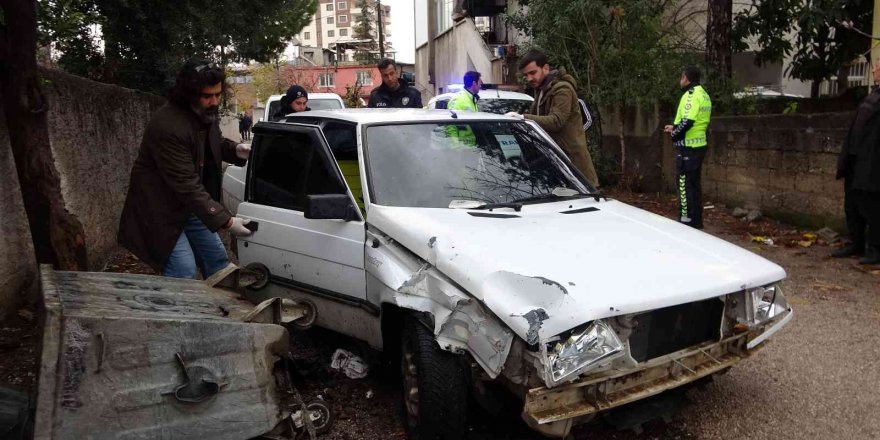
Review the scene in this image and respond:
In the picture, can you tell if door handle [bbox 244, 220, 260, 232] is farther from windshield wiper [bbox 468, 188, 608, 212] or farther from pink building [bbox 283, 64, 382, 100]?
pink building [bbox 283, 64, 382, 100]

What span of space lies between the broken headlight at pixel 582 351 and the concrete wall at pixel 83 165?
3.76m

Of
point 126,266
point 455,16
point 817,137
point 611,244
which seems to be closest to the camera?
point 611,244

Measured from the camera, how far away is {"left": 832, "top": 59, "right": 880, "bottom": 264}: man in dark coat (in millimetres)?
6387

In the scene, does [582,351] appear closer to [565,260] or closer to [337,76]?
[565,260]

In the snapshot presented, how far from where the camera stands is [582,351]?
2701 mm

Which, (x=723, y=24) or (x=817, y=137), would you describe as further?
(x=723, y=24)

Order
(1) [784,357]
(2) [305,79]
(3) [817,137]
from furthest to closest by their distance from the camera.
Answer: (2) [305,79] → (3) [817,137] → (1) [784,357]

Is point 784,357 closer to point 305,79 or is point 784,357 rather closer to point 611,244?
point 611,244

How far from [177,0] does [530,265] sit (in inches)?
321

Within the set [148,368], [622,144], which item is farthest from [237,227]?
[622,144]

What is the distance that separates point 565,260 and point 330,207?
1.33 m

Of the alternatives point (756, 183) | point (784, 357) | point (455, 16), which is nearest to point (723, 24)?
point (756, 183)

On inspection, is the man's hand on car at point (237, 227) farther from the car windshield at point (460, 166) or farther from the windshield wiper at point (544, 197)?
the windshield wiper at point (544, 197)

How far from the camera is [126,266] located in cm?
686
